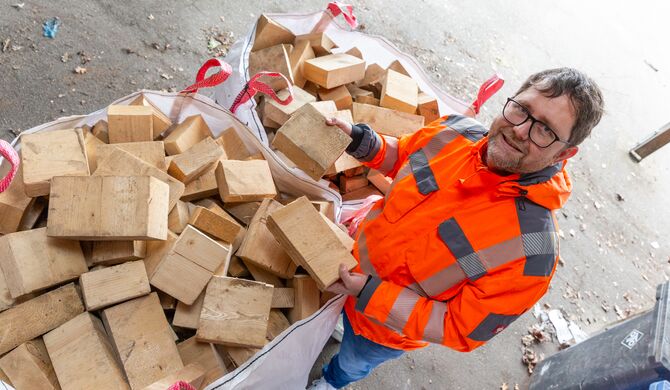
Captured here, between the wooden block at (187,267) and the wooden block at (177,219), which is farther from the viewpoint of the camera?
the wooden block at (177,219)

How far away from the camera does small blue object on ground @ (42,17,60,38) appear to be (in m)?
3.45

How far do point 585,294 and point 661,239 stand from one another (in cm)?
160

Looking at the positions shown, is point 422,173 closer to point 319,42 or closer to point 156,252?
point 156,252

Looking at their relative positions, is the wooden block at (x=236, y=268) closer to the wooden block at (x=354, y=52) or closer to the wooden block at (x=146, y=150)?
the wooden block at (x=146, y=150)

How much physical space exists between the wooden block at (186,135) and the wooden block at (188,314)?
82cm

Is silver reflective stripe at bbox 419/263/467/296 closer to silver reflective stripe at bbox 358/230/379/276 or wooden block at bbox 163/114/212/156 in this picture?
silver reflective stripe at bbox 358/230/379/276

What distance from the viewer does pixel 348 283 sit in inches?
73.7

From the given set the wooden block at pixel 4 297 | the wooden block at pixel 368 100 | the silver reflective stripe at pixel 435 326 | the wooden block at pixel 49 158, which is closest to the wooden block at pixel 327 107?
the wooden block at pixel 368 100

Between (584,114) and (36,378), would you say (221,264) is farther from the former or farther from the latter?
(584,114)

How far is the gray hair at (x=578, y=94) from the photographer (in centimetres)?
163

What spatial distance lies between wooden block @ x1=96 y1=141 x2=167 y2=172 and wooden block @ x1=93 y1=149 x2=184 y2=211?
0.11 meters

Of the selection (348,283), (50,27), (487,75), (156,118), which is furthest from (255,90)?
(487,75)

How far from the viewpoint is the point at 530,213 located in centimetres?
168

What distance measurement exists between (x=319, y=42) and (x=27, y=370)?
231 cm
